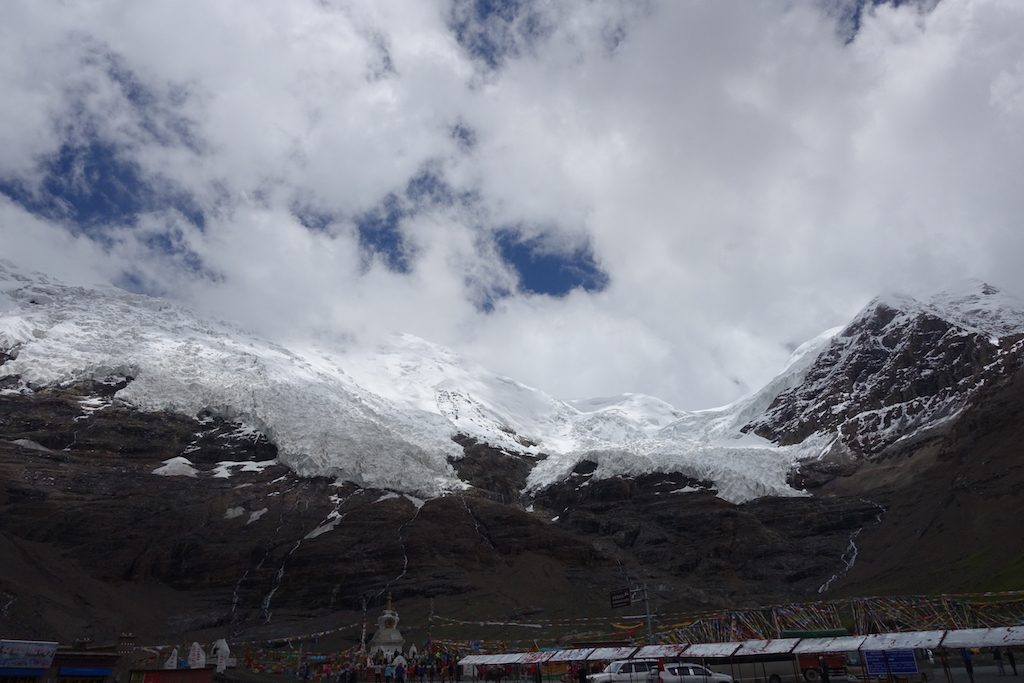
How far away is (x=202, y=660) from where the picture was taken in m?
53.2

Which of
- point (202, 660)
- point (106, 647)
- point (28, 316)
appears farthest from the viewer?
point (28, 316)

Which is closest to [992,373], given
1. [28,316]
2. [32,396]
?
[32,396]

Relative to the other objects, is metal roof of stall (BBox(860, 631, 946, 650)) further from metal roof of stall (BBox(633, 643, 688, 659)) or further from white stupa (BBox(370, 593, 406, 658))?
white stupa (BBox(370, 593, 406, 658))

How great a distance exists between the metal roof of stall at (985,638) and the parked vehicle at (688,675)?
9420 millimetres

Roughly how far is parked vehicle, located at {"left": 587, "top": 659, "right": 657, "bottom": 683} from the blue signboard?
9.27 m

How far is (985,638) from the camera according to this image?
30812 millimetres

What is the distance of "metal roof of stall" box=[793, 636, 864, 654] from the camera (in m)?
32.3

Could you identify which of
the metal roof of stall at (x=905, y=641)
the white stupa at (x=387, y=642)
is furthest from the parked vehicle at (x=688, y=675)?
the white stupa at (x=387, y=642)

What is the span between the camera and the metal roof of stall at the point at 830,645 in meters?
32.3

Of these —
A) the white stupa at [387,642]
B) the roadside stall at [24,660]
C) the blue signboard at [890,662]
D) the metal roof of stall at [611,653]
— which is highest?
the white stupa at [387,642]

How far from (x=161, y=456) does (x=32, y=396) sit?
3071 centimetres

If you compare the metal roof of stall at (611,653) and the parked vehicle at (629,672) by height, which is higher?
the metal roof of stall at (611,653)

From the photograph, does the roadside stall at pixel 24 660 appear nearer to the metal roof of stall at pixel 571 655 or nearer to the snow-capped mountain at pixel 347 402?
the metal roof of stall at pixel 571 655

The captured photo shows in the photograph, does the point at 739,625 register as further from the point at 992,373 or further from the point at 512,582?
the point at 992,373
